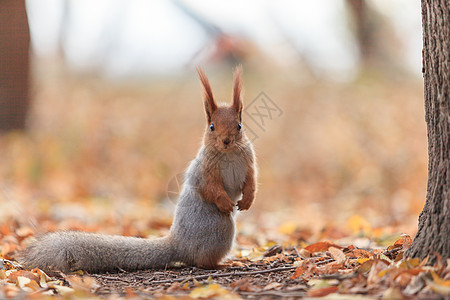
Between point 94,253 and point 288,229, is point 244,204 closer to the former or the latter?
point 94,253

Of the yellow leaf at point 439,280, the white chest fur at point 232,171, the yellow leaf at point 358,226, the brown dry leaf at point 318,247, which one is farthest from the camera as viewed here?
the yellow leaf at point 358,226

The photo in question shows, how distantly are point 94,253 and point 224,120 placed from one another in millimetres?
1057

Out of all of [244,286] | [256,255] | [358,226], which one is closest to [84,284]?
[244,286]

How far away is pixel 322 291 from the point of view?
2074 mm

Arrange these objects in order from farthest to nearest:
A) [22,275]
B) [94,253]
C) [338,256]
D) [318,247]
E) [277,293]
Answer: [318,247]
[94,253]
[338,256]
[22,275]
[277,293]

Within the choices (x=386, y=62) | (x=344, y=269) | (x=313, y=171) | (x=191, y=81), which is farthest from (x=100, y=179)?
(x=386, y=62)

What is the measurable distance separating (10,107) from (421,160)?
6.66 m

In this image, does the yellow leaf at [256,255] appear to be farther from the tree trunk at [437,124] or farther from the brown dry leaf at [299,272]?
the tree trunk at [437,124]

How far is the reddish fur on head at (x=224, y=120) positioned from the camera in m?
2.89

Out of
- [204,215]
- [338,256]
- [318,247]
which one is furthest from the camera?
[318,247]

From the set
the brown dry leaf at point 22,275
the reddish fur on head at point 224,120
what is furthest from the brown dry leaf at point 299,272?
the brown dry leaf at point 22,275

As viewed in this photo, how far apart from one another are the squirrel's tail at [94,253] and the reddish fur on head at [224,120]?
68 cm

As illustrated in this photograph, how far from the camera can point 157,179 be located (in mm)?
7820

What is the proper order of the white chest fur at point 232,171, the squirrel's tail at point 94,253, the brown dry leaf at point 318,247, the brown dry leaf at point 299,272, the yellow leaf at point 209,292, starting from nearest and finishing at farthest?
the yellow leaf at point 209,292, the brown dry leaf at point 299,272, the squirrel's tail at point 94,253, the white chest fur at point 232,171, the brown dry leaf at point 318,247
